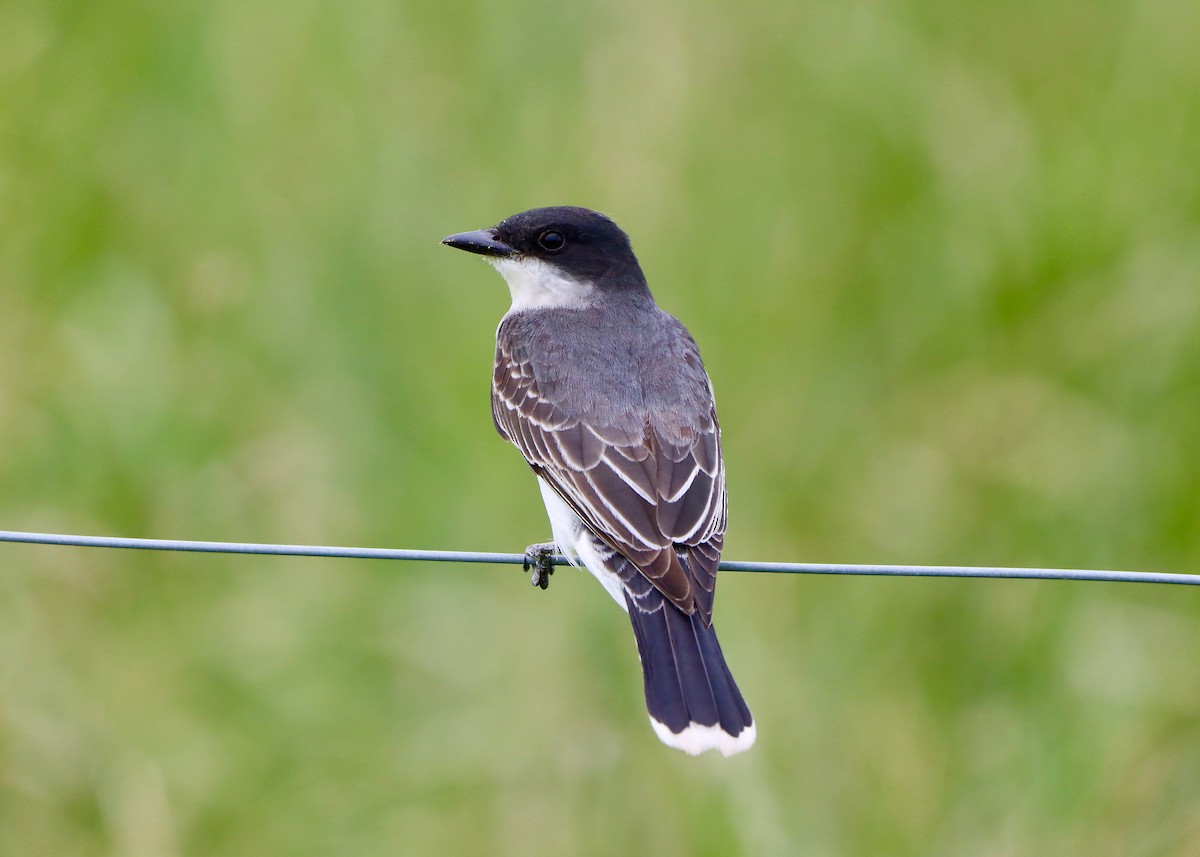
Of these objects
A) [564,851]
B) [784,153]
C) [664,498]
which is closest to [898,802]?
[564,851]

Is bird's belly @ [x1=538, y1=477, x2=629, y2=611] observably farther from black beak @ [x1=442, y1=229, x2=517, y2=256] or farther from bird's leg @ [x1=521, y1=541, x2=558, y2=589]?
black beak @ [x1=442, y1=229, x2=517, y2=256]

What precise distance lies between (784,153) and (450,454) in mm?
1751

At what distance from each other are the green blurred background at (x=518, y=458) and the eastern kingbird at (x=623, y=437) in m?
0.21

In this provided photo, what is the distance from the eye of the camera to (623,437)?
4754mm

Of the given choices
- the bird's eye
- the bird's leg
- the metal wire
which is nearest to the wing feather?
the bird's leg

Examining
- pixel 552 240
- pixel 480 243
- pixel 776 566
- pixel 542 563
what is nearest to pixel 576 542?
pixel 542 563

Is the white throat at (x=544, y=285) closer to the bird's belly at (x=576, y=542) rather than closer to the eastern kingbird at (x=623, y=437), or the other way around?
Result: the eastern kingbird at (x=623, y=437)

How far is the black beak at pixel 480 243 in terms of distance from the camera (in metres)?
5.40

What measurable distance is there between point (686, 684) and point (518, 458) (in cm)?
157

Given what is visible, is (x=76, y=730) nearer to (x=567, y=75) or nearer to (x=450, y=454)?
(x=450, y=454)

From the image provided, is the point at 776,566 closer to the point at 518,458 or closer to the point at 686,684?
the point at 686,684

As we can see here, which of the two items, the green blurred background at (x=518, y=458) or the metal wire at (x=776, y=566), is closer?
the metal wire at (x=776, y=566)

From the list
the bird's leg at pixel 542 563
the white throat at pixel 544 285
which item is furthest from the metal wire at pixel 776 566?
the white throat at pixel 544 285

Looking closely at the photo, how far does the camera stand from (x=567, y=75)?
578 cm
